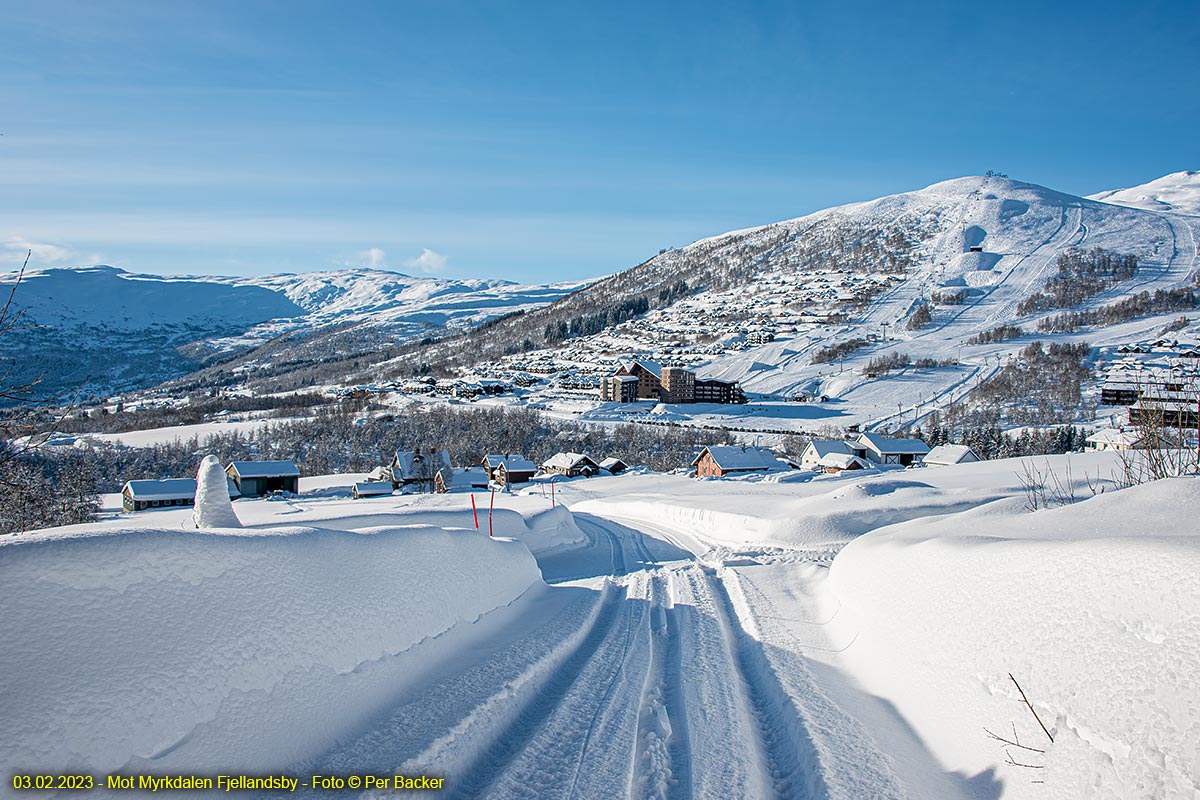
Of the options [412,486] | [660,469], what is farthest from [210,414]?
[660,469]

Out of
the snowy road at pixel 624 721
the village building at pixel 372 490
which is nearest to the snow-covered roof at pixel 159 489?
the village building at pixel 372 490

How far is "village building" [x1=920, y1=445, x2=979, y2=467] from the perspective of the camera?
6519cm

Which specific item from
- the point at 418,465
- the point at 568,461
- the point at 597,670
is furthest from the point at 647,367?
the point at 597,670

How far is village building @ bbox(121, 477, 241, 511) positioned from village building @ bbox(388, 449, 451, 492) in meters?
15.3

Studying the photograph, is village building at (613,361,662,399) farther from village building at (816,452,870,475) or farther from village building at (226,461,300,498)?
village building at (226,461,300,498)

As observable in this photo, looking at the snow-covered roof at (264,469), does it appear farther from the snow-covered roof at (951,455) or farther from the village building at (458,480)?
the snow-covered roof at (951,455)

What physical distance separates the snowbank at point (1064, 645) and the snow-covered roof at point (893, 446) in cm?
7212

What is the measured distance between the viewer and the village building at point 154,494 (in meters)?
61.3

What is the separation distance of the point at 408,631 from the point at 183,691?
2.60 meters

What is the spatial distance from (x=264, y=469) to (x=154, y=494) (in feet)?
30.8

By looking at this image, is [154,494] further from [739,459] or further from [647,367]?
[647,367]

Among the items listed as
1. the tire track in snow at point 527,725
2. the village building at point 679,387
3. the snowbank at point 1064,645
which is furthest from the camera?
the village building at point 679,387

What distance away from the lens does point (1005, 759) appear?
5.24 metres

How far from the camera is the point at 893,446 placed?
76375 millimetres
